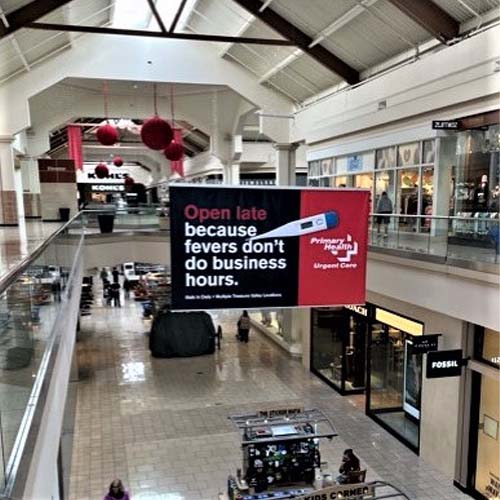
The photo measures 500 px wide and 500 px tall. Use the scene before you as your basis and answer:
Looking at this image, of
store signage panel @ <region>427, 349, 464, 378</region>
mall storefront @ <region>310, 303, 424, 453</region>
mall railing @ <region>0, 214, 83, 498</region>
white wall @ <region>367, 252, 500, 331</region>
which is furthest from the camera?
mall storefront @ <region>310, 303, 424, 453</region>

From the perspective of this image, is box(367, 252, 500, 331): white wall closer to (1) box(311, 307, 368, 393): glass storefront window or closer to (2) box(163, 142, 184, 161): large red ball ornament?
(1) box(311, 307, 368, 393): glass storefront window

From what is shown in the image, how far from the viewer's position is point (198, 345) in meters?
17.2

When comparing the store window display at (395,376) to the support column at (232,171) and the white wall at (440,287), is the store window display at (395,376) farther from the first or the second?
the support column at (232,171)

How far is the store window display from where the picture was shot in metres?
10.4

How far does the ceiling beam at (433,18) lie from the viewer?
32.0ft

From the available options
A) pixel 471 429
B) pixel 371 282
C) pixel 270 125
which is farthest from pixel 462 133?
pixel 270 125

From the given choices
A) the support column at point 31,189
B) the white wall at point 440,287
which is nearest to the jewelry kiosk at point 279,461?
the white wall at point 440,287

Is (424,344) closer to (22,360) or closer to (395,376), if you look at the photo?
(395,376)

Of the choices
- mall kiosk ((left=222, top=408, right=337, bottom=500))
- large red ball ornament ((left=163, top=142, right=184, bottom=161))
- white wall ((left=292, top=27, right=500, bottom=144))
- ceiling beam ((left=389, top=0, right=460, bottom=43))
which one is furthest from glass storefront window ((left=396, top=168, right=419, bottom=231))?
large red ball ornament ((left=163, top=142, right=184, bottom=161))

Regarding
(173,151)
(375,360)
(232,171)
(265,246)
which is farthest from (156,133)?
(232,171)

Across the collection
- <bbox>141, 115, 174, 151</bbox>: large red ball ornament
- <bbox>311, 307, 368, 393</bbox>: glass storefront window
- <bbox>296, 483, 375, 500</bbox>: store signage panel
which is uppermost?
<bbox>141, 115, 174, 151</bbox>: large red ball ornament

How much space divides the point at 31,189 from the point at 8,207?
355 inches

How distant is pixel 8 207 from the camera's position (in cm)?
1653

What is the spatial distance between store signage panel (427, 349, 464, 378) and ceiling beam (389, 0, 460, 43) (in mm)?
5859
